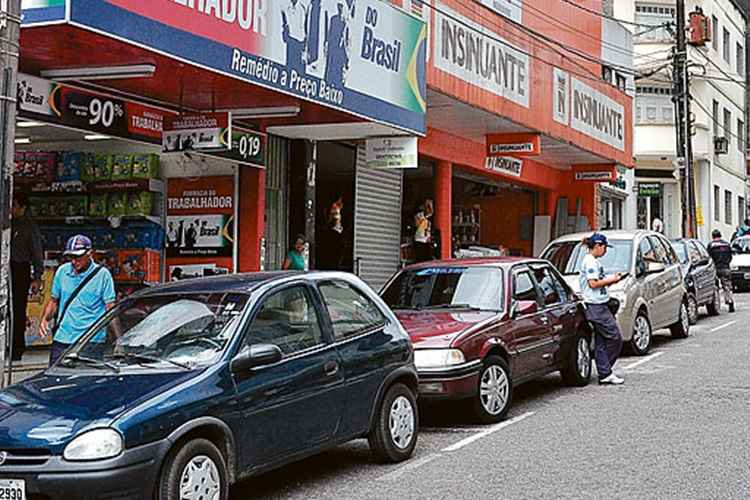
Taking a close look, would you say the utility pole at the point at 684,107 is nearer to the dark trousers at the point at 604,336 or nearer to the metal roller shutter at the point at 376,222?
the metal roller shutter at the point at 376,222

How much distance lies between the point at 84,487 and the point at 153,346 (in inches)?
57.6

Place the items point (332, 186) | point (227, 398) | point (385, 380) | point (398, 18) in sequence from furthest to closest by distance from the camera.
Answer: point (332, 186) < point (398, 18) < point (385, 380) < point (227, 398)

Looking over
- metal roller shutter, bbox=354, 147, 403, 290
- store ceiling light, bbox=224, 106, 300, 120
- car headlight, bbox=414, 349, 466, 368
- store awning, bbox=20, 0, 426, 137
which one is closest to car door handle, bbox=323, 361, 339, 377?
car headlight, bbox=414, 349, 466, 368

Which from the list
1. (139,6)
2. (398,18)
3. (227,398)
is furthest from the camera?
(398,18)

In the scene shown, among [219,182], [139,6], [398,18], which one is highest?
[398,18]

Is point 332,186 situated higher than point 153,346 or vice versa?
point 332,186

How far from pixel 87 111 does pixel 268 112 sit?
2209 millimetres

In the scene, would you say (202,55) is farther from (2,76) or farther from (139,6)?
(2,76)

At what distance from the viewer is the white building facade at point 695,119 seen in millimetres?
37125

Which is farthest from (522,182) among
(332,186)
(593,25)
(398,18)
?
(398,18)

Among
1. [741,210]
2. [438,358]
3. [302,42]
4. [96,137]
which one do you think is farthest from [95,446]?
[741,210]

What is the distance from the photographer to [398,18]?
1328 centimetres

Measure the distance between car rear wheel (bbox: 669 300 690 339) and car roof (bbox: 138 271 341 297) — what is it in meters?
9.82

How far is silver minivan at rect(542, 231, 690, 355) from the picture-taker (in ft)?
44.9
